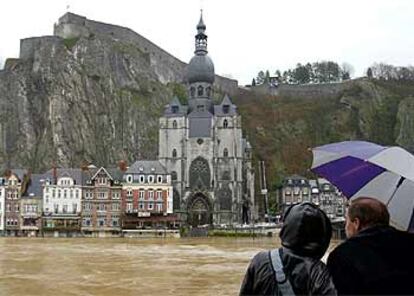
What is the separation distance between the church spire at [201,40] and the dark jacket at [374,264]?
75.9 m

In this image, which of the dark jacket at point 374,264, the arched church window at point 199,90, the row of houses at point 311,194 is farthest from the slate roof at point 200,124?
the dark jacket at point 374,264

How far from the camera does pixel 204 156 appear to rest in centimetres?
7444

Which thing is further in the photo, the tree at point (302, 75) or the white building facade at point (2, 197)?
the tree at point (302, 75)

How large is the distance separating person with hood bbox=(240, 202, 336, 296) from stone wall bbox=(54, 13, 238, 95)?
9366cm

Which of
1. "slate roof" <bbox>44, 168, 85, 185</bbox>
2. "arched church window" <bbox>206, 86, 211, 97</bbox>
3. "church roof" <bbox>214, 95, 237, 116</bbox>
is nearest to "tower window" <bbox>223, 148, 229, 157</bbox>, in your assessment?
"church roof" <bbox>214, 95, 237, 116</bbox>

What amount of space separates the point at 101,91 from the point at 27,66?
11186mm

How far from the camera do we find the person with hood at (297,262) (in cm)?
319

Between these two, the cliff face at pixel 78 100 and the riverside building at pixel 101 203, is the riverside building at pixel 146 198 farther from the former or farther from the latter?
the cliff face at pixel 78 100

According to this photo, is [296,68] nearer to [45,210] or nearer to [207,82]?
[207,82]

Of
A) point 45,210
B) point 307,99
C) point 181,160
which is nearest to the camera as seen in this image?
point 45,210

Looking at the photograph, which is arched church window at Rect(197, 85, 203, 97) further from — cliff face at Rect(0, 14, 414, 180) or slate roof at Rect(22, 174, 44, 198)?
slate roof at Rect(22, 174, 44, 198)

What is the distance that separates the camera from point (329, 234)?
3.33 metres

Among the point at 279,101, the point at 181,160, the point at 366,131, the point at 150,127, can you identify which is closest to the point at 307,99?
the point at 279,101

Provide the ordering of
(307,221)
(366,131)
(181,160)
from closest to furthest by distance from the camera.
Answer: (307,221) < (181,160) < (366,131)
